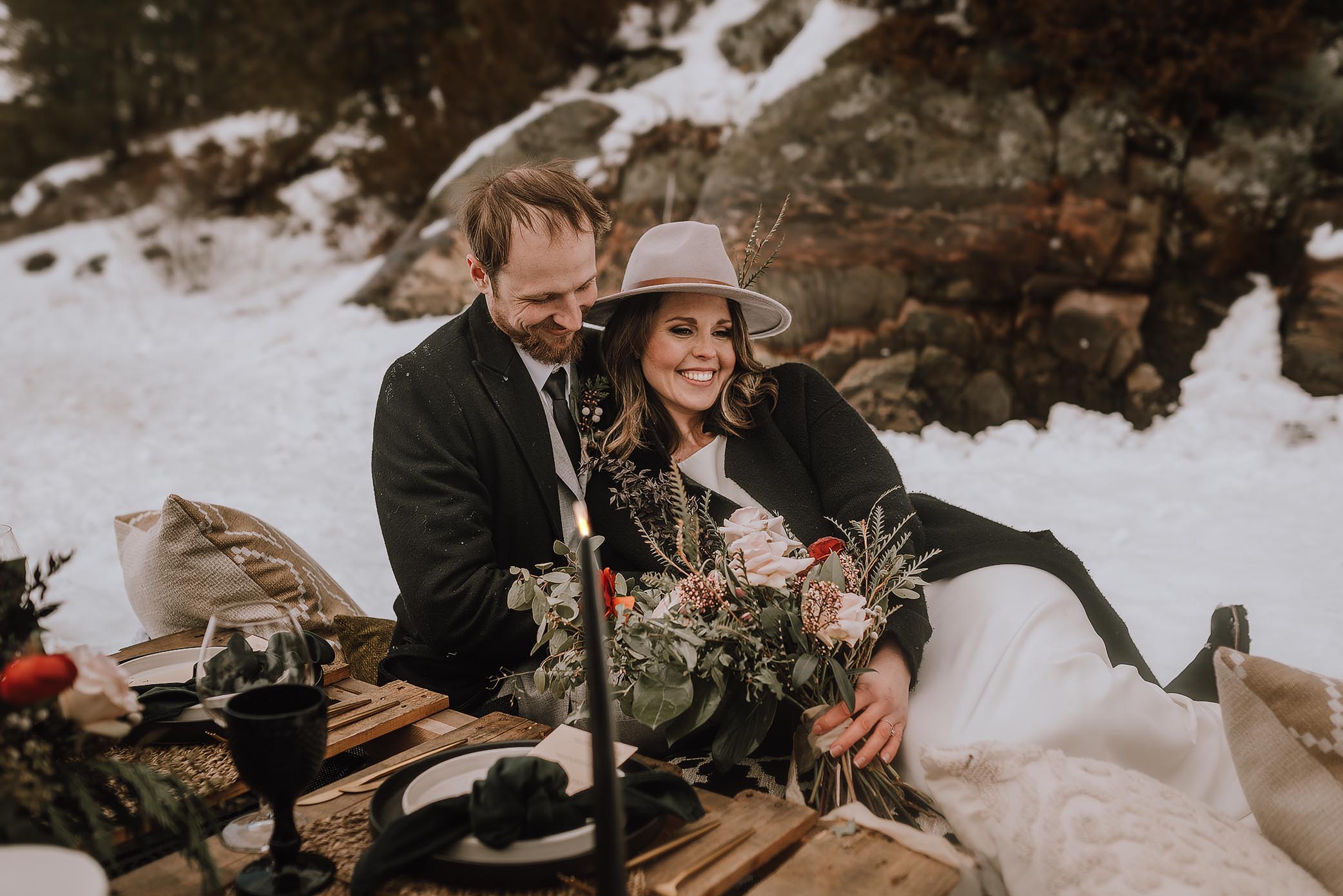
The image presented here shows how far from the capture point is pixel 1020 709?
6.72 feet

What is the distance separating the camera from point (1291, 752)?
151 centimetres

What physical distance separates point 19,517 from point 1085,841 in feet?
20.1

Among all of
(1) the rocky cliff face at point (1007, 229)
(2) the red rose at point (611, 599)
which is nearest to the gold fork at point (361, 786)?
(2) the red rose at point (611, 599)

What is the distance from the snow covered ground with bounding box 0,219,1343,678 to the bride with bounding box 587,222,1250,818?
5.78 feet

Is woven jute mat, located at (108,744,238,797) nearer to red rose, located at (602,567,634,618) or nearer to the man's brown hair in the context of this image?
red rose, located at (602,567,634,618)

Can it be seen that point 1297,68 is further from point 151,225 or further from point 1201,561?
point 151,225

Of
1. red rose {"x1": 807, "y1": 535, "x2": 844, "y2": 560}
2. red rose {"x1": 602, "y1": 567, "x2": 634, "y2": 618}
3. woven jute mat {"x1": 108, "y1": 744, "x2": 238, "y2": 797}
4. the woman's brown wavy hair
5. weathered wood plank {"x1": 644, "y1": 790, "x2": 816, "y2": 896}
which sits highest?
the woman's brown wavy hair

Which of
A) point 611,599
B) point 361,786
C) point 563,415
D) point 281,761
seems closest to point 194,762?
point 361,786

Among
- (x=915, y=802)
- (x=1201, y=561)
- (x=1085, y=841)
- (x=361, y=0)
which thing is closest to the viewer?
(x=1085, y=841)

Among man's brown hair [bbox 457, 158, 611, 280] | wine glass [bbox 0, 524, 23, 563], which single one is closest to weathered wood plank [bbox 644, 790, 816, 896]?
wine glass [bbox 0, 524, 23, 563]

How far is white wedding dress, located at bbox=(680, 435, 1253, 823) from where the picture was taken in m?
2.00

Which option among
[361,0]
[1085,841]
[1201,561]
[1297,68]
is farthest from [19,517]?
[1297,68]

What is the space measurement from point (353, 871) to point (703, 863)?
18.7 inches

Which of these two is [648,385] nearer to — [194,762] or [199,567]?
[199,567]
